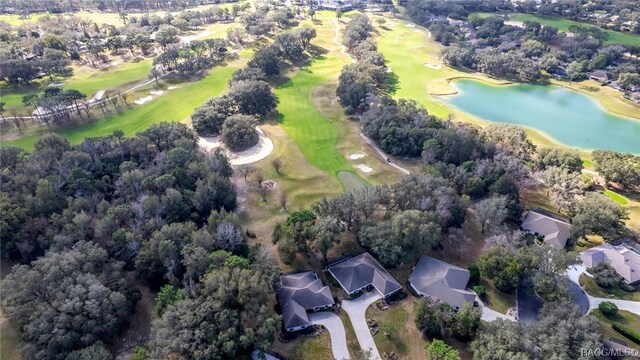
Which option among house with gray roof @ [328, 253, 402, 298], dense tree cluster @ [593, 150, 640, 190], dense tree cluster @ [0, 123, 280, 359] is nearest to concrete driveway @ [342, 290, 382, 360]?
house with gray roof @ [328, 253, 402, 298]

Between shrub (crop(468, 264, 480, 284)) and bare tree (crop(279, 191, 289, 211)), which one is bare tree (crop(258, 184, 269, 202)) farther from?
shrub (crop(468, 264, 480, 284))

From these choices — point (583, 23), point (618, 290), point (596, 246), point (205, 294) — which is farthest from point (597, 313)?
point (583, 23)

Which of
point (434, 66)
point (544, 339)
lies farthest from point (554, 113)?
point (544, 339)

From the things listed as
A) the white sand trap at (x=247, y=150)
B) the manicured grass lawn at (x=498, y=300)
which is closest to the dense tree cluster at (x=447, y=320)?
the manicured grass lawn at (x=498, y=300)

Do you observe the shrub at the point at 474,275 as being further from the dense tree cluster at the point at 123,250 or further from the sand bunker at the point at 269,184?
the sand bunker at the point at 269,184

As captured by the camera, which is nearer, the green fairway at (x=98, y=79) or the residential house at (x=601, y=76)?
the green fairway at (x=98, y=79)

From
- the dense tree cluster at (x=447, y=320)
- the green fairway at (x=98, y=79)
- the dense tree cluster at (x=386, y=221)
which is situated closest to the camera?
the dense tree cluster at (x=447, y=320)
